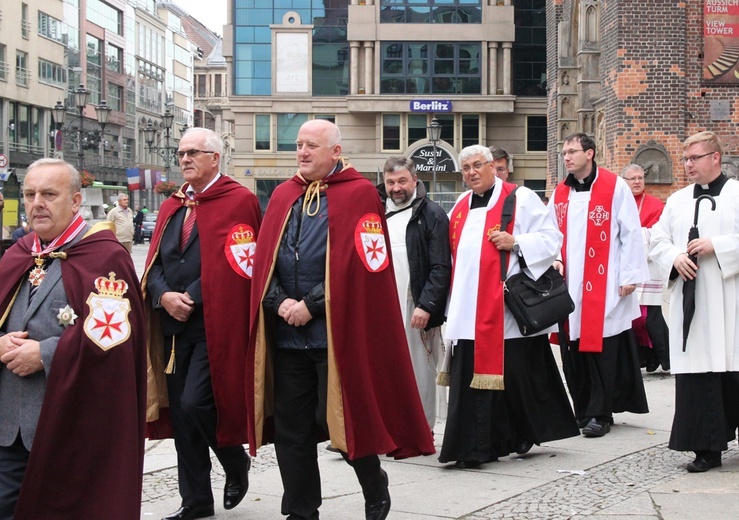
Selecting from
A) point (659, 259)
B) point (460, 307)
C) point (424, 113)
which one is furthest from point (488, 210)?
point (424, 113)

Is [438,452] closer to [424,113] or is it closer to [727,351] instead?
[727,351]

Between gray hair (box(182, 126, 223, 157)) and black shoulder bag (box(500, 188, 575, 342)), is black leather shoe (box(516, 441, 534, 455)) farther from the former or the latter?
gray hair (box(182, 126, 223, 157))

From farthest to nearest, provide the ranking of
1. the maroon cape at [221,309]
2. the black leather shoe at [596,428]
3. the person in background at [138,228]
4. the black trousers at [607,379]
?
the person in background at [138,228] → the black trousers at [607,379] → the black leather shoe at [596,428] → the maroon cape at [221,309]

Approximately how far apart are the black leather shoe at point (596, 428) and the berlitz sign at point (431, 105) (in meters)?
47.7

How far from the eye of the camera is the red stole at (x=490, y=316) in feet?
24.0

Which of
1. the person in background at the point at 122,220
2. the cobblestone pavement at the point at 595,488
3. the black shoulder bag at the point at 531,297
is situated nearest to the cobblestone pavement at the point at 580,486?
the cobblestone pavement at the point at 595,488

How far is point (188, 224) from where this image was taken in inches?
243

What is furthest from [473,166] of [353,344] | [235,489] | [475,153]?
[235,489]

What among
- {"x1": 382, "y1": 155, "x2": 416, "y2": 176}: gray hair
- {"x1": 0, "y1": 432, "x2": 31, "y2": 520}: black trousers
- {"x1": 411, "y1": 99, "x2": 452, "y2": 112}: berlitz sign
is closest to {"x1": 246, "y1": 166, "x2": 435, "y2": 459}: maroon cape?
{"x1": 0, "y1": 432, "x2": 31, "y2": 520}: black trousers

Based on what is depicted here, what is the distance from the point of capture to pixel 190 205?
621 centimetres

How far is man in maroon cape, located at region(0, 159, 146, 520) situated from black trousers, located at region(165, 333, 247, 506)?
125cm

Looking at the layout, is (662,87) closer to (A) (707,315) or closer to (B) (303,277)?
(A) (707,315)

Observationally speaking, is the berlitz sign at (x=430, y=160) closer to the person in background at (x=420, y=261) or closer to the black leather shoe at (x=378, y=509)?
the person in background at (x=420, y=261)

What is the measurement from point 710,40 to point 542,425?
53.3 ft
